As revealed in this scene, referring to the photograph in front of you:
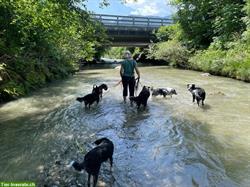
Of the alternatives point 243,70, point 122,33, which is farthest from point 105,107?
point 122,33

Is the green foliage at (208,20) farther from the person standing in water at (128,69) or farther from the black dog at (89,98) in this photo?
the black dog at (89,98)

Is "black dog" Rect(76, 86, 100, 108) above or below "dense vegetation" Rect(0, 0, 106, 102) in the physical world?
below

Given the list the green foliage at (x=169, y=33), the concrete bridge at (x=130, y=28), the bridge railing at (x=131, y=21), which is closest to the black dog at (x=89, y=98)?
the green foliage at (x=169, y=33)

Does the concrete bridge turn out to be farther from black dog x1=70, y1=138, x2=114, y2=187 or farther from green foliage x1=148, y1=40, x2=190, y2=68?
black dog x1=70, y1=138, x2=114, y2=187

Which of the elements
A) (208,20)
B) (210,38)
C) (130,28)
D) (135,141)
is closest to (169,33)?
(208,20)

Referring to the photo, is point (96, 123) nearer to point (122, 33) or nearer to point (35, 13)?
point (35, 13)

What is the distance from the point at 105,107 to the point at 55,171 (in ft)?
20.5

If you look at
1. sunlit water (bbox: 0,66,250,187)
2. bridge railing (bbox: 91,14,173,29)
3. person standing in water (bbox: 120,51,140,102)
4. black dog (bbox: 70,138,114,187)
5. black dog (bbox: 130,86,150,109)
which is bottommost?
sunlit water (bbox: 0,66,250,187)

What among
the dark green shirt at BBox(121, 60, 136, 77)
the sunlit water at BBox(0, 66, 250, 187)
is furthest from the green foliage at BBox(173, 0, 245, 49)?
the dark green shirt at BBox(121, 60, 136, 77)

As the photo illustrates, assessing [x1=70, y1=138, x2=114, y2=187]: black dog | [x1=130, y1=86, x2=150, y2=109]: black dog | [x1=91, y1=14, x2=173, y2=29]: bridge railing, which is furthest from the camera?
[x1=91, y1=14, x2=173, y2=29]: bridge railing

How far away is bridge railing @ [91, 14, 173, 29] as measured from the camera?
44312 millimetres

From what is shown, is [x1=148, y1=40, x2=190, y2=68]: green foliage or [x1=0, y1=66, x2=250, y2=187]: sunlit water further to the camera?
[x1=148, y1=40, x2=190, y2=68]: green foliage

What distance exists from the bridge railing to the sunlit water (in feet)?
102

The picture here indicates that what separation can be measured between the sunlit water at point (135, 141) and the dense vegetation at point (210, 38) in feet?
34.0
